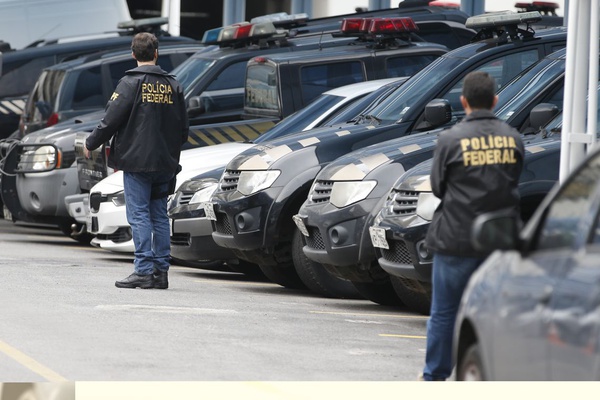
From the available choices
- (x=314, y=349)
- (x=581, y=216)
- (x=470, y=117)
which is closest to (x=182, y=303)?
(x=314, y=349)

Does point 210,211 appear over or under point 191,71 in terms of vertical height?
under

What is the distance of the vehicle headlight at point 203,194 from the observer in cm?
1228

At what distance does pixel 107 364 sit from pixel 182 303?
2.73 meters

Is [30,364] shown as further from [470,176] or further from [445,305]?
[470,176]

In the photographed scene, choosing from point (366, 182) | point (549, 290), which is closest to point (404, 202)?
point (366, 182)

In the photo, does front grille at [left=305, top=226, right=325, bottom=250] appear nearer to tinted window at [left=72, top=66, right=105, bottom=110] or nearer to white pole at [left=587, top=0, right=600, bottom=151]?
white pole at [left=587, top=0, right=600, bottom=151]

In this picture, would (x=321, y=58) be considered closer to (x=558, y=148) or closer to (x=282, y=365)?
(x=558, y=148)

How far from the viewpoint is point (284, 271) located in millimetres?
11852

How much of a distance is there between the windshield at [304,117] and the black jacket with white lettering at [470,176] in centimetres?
583

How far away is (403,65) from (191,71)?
2.35 meters

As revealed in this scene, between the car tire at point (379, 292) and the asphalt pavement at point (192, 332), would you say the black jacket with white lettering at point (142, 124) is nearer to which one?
the asphalt pavement at point (192, 332)

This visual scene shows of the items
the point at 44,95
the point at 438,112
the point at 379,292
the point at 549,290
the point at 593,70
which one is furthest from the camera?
the point at 44,95

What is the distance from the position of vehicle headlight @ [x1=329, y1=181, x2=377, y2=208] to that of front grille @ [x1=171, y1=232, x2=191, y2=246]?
7.81ft

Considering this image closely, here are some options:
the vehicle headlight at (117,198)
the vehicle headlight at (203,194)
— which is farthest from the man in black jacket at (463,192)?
the vehicle headlight at (117,198)
